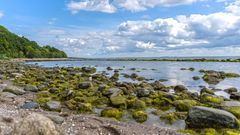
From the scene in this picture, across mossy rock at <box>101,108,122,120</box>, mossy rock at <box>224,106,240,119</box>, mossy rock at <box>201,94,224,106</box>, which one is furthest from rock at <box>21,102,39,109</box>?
mossy rock at <box>201,94,224,106</box>

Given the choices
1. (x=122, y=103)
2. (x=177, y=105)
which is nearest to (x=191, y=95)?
(x=177, y=105)

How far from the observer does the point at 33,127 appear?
800 cm

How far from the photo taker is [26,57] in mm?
166625

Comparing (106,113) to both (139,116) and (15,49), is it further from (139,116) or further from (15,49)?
(15,49)

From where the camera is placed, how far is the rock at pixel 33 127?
26.0 ft

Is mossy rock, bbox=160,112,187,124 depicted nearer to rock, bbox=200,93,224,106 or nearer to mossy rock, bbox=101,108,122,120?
mossy rock, bbox=101,108,122,120

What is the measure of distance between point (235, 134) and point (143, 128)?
4.54 metres

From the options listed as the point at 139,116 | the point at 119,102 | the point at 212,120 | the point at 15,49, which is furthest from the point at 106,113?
the point at 15,49

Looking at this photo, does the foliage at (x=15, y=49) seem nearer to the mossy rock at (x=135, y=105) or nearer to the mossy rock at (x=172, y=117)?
the mossy rock at (x=135, y=105)

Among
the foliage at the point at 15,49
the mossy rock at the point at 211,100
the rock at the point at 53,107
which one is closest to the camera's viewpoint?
the rock at the point at 53,107

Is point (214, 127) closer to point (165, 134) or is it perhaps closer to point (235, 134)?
point (235, 134)

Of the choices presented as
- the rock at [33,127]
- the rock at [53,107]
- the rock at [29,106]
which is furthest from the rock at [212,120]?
the rock at [29,106]

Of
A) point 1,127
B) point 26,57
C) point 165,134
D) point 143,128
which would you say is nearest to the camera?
point 1,127

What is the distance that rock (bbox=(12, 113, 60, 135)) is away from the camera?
793 centimetres
